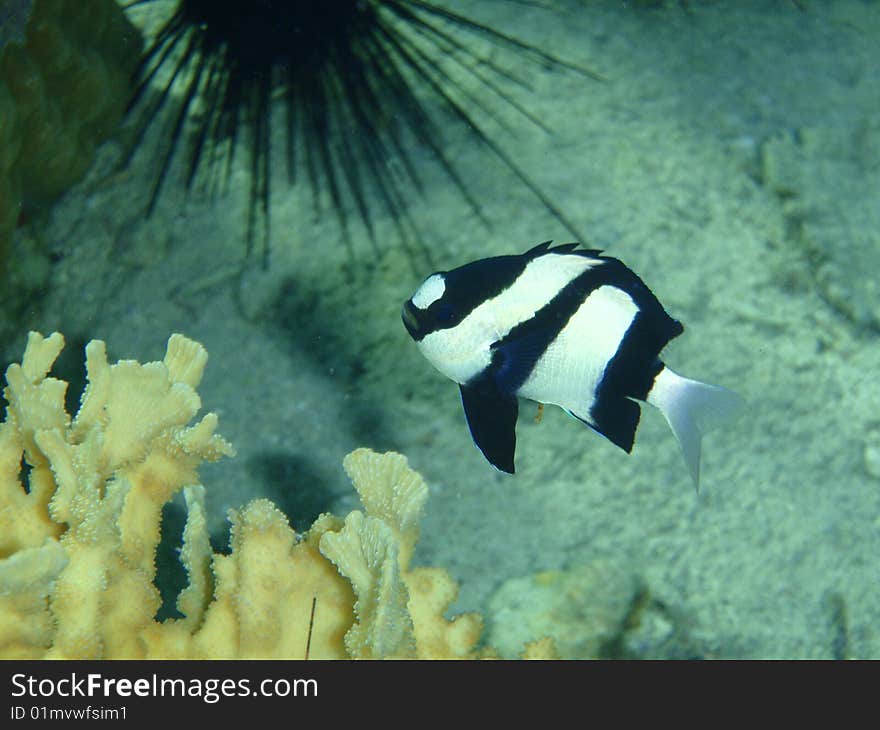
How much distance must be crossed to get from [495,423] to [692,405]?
0.49m

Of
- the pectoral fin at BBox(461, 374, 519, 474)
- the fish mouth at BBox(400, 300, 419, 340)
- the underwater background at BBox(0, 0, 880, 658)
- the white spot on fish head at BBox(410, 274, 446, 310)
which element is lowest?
the underwater background at BBox(0, 0, 880, 658)

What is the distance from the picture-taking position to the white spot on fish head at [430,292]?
5.55 feet

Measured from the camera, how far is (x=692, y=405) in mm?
1735

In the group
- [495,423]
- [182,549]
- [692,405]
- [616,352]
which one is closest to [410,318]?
[495,423]

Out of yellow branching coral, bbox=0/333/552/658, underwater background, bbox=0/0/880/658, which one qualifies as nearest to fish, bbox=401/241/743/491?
yellow branching coral, bbox=0/333/552/658

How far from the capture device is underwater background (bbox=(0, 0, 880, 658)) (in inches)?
102

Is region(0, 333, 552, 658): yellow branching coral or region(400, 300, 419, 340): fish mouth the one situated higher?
region(400, 300, 419, 340): fish mouth

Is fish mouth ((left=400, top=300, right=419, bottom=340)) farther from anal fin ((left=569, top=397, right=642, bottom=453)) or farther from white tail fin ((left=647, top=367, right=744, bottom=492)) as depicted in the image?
white tail fin ((left=647, top=367, right=744, bottom=492))

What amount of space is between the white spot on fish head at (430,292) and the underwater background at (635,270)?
111 centimetres

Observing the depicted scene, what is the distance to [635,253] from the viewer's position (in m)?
2.91

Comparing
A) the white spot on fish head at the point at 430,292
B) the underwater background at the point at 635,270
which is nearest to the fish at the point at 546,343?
the white spot on fish head at the point at 430,292

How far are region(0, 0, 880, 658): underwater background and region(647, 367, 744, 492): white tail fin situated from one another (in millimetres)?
880

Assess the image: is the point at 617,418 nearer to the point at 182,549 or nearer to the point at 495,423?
the point at 495,423

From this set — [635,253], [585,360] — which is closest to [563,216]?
[635,253]
